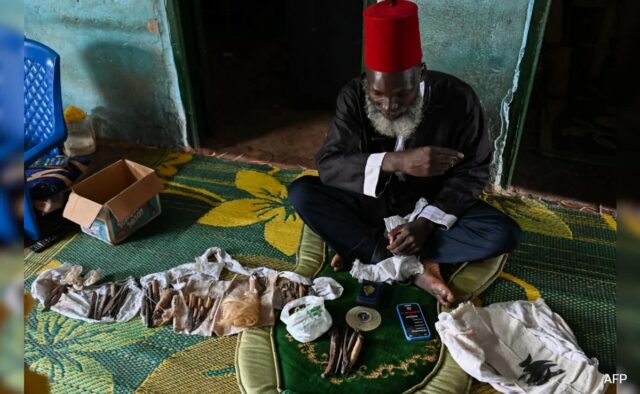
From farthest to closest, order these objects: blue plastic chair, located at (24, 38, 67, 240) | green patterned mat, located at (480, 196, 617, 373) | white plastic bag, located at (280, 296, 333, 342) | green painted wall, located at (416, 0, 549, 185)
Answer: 1. blue plastic chair, located at (24, 38, 67, 240)
2. green painted wall, located at (416, 0, 549, 185)
3. green patterned mat, located at (480, 196, 617, 373)
4. white plastic bag, located at (280, 296, 333, 342)

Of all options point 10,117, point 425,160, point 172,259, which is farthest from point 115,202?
point 10,117

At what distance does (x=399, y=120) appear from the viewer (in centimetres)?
227

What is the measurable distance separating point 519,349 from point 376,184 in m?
0.83

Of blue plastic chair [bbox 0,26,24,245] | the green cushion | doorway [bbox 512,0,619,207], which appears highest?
blue plastic chair [bbox 0,26,24,245]

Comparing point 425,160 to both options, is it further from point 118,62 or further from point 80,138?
point 80,138

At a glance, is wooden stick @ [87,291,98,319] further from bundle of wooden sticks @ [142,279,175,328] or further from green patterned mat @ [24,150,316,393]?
bundle of wooden sticks @ [142,279,175,328]

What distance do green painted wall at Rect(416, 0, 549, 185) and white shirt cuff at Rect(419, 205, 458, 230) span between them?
30.8 inches

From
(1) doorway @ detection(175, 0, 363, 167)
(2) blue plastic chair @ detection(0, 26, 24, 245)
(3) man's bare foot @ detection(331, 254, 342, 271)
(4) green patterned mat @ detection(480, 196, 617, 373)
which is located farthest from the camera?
(1) doorway @ detection(175, 0, 363, 167)

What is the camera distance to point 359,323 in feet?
7.25

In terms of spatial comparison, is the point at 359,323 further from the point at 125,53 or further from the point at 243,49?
the point at 243,49

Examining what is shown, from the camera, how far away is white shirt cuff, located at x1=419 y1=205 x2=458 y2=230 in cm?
234

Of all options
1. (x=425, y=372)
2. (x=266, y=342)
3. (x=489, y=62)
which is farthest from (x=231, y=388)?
(x=489, y=62)

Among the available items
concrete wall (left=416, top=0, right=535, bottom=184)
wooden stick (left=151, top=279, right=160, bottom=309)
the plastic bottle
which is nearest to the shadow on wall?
the plastic bottle

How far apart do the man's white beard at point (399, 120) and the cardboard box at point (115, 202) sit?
113 centimetres
